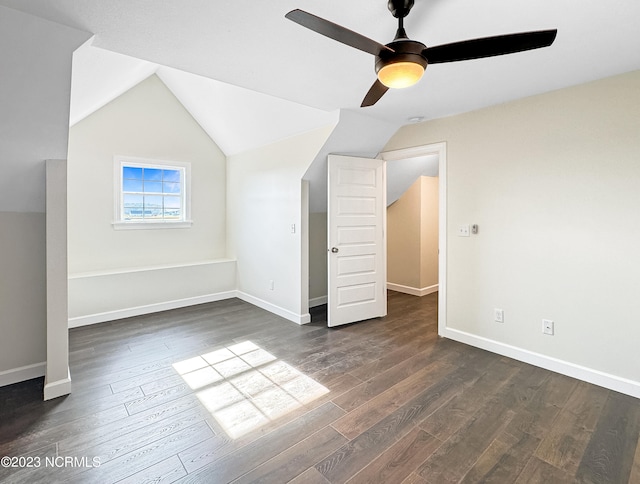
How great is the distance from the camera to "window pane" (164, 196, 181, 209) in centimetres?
489

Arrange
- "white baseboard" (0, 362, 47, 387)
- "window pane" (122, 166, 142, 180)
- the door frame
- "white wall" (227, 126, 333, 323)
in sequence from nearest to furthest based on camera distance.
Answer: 1. "white baseboard" (0, 362, 47, 387)
2. the door frame
3. "white wall" (227, 126, 333, 323)
4. "window pane" (122, 166, 142, 180)

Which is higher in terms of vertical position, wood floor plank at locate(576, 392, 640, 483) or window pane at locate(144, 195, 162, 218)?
window pane at locate(144, 195, 162, 218)

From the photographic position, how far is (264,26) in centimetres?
178

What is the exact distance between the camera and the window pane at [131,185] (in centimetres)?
450

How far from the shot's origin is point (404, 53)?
1.49 metres

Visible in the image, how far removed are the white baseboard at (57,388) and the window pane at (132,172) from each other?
3028 millimetres

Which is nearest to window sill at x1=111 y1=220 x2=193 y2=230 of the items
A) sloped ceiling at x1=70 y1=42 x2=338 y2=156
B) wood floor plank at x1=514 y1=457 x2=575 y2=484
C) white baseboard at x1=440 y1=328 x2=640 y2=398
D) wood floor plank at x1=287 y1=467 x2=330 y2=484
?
sloped ceiling at x1=70 y1=42 x2=338 y2=156

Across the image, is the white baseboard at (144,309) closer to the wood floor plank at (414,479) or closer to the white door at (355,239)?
the white door at (355,239)

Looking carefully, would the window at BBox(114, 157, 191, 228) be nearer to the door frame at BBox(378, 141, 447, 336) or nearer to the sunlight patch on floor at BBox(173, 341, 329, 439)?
the sunlight patch on floor at BBox(173, 341, 329, 439)

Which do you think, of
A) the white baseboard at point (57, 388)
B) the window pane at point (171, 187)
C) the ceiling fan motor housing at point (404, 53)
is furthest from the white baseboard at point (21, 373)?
the ceiling fan motor housing at point (404, 53)

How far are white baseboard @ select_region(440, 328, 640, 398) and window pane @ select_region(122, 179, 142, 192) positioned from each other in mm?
4596

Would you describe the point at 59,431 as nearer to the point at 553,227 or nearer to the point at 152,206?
the point at 152,206

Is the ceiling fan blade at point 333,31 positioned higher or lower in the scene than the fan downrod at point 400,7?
lower

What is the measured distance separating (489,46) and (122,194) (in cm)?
469
